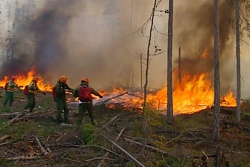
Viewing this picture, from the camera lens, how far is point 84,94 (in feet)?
36.3

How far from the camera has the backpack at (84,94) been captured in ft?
36.2

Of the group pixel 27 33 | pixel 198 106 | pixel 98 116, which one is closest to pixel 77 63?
pixel 27 33

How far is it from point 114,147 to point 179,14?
22.0m

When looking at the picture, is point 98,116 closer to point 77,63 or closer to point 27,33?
point 77,63

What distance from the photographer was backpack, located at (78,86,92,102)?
11031 millimetres

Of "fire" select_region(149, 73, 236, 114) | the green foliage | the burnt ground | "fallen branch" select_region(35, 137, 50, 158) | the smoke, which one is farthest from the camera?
the smoke

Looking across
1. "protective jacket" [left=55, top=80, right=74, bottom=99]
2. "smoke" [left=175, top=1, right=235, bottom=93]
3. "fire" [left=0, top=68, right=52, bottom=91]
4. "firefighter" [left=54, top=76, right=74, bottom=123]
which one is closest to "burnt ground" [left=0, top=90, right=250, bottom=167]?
"firefighter" [left=54, top=76, right=74, bottom=123]

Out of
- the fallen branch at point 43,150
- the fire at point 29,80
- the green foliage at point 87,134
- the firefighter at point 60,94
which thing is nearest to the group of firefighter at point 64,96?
the firefighter at point 60,94

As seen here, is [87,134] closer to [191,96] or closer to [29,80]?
[191,96]

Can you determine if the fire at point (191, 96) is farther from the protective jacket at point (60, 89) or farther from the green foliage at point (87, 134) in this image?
the green foliage at point (87, 134)

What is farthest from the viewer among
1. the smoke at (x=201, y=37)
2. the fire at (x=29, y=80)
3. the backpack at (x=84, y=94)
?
the fire at (x=29, y=80)

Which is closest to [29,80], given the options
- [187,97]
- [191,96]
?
[187,97]

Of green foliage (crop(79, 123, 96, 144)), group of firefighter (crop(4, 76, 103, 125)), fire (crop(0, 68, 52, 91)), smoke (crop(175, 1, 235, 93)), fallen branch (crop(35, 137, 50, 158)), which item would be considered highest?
smoke (crop(175, 1, 235, 93))

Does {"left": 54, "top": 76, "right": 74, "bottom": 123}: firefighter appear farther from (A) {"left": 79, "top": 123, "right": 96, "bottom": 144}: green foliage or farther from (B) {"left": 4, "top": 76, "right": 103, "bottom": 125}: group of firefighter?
(A) {"left": 79, "top": 123, "right": 96, "bottom": 144}: green foliage
